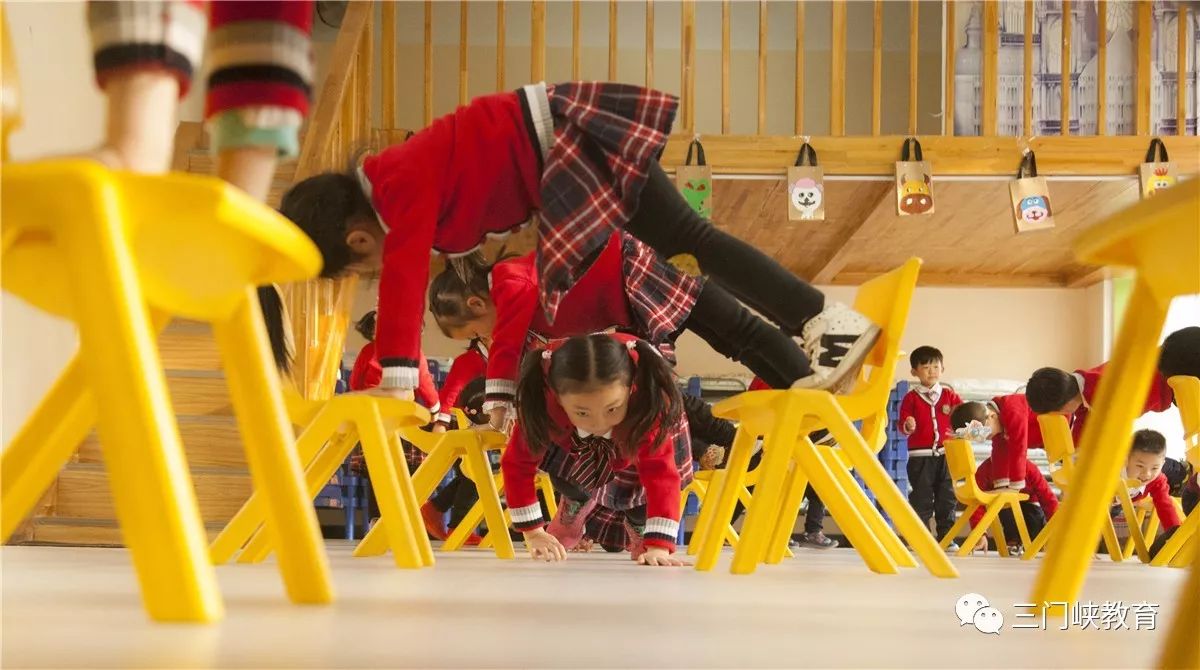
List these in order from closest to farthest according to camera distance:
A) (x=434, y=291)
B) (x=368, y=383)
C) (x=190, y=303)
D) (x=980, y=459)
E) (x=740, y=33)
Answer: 1. (x=190, y=303)
2. (x=434, y=291)
3. (x=368, y=383)
4. (x=980, y=459)
5. (x=740, y=33)

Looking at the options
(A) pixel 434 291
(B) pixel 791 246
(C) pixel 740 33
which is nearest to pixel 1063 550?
(A) pixel 434 291

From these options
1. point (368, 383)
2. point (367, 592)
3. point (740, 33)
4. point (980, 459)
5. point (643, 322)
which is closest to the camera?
point (367, 592)

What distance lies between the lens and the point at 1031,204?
393cm

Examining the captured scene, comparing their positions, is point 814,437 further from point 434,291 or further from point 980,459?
point 980,459

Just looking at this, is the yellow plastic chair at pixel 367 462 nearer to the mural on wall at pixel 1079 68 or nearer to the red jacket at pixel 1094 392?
the red jacket at pixel 1094 392

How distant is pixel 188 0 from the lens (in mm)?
664

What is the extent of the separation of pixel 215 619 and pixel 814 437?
1.79 meters

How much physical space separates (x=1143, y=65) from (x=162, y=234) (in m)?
4.67

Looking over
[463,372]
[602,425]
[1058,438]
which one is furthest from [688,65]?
[602,425]

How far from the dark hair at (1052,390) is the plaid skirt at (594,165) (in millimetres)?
1762

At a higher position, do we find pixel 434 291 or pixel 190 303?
pixel 190 303

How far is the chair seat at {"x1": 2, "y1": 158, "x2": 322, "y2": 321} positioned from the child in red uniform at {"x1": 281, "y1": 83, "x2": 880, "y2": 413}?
2.87ft

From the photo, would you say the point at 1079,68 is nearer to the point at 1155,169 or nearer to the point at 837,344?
the point at 1155,169

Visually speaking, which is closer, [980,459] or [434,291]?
[434,291]
